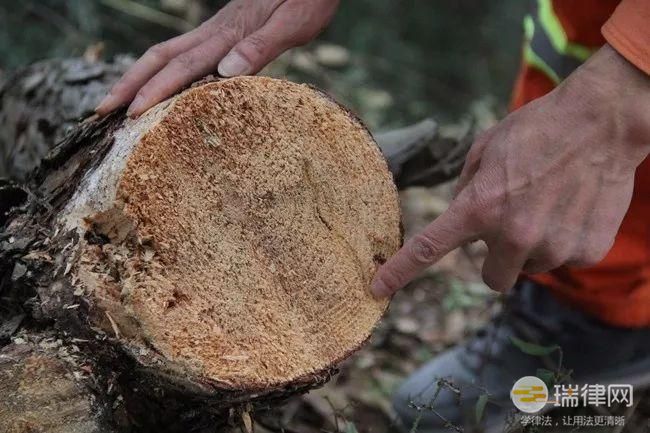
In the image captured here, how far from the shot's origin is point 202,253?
129 centimetres

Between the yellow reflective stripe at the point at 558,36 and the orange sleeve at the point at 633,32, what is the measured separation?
57 cm

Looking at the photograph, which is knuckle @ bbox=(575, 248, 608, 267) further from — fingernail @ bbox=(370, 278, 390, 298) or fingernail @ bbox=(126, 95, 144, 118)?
fingernail @ bbox=(126, 95, 144, 118)

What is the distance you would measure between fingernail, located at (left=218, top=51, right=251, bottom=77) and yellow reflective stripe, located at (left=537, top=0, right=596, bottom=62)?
859 millimetres

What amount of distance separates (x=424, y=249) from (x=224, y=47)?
24.3 inches

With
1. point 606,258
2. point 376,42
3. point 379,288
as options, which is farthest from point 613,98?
point 376,42

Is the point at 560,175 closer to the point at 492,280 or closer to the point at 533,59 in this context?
the point at 492,280

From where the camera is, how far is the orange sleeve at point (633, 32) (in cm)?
125

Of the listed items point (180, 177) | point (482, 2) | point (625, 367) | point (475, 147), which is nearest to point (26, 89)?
point (180, 177)

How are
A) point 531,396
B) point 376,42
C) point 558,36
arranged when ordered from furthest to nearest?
point 376,42, point 558,36, point 531,396

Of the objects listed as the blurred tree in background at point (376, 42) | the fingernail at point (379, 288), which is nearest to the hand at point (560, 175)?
the fingernail at point (379, 288)

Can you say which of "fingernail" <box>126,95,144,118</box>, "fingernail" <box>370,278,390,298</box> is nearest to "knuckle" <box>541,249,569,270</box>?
"fingernail" <box>370,278,390,298</box>

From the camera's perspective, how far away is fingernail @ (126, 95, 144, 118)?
1.39 metres

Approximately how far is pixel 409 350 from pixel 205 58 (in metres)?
1.52

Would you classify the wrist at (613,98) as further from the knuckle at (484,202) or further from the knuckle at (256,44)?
the knuckle at (256,44)
